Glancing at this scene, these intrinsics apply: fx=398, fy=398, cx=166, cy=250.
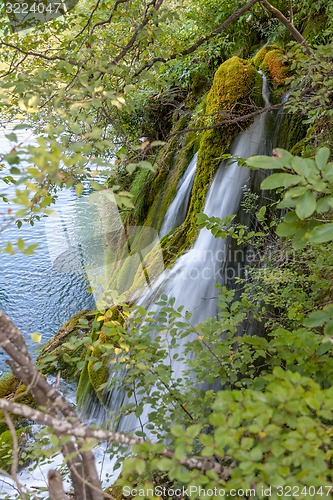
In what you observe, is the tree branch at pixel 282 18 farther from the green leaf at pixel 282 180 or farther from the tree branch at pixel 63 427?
the tree branch at pixel 63 427

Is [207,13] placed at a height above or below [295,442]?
A: above

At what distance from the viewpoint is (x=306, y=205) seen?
1.22 m

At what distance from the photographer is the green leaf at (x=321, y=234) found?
1277 mm

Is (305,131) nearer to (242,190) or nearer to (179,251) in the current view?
(242,190)

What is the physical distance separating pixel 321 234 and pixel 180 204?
4.77m

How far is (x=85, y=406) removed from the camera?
499cm

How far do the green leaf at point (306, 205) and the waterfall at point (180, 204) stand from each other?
4655 millimetres

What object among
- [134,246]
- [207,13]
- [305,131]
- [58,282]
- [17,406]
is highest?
[207,13]

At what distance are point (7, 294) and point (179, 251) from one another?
196 inches

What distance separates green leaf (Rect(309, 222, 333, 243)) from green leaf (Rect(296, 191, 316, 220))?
104 millimetres

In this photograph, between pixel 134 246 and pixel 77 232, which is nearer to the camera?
pixel 134 246

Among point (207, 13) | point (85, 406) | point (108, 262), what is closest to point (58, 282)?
point (108, 262)

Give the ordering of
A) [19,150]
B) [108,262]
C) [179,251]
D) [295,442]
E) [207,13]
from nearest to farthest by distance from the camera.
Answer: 1. [295,442]
2. [19,150]
3. [179,251]
4. [207,13]
5. [108,262]

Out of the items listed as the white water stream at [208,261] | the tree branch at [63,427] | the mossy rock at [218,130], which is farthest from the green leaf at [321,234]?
the mossy rock at [218,130]
